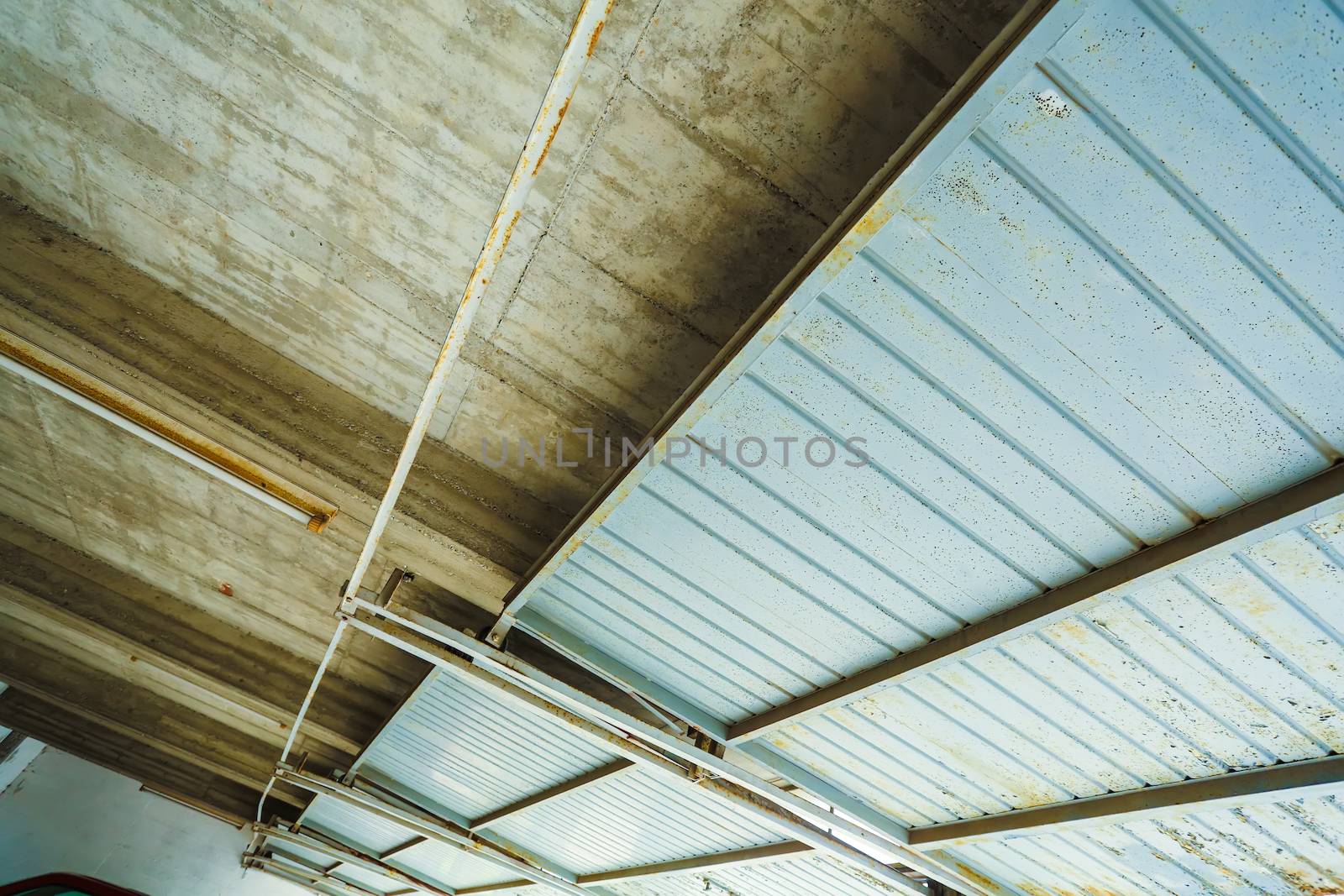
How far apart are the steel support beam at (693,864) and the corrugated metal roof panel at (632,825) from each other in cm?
6

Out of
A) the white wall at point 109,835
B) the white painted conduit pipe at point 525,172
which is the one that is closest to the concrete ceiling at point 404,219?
the white painted conduit pipe at point 525,172

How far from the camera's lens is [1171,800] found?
3.57 meters

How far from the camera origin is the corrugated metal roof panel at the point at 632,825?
18.6 feet

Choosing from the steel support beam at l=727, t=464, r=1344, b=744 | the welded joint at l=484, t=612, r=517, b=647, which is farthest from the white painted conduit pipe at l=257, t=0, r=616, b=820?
the steel support beam at l=727, t=464, r=1344, b=744

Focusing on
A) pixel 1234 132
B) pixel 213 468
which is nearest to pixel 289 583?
pixel 213 468

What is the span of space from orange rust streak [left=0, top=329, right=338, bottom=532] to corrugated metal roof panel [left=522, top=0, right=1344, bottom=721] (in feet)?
6.48

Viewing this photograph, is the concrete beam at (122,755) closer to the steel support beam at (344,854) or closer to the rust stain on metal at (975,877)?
the steel support beam at (344,854)

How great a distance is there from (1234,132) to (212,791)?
1465 cm

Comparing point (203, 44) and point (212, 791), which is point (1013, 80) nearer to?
point (203, 44)

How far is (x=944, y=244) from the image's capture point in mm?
2068

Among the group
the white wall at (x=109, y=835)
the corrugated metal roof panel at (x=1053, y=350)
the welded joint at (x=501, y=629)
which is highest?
the corrugated metal roof panel at (x=1053, y=350)

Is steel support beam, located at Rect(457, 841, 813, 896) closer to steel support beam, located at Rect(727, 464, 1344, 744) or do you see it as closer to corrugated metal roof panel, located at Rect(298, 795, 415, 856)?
corrugated metal roof panel, located at Rect(298, 795, 415, 856)

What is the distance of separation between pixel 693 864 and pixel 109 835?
10.4 m

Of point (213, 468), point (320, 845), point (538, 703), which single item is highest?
point (213, 468)
